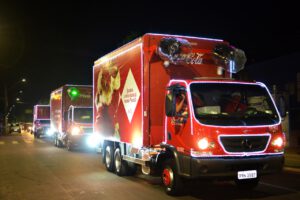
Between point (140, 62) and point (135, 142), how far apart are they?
77.2 inches

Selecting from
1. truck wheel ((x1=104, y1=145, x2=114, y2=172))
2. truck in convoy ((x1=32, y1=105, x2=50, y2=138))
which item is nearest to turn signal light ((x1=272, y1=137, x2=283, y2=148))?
truck wheel ((x1=104, y1=145, x2=114, y2=172))

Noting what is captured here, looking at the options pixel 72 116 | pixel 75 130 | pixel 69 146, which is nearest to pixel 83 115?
pixel 72 116

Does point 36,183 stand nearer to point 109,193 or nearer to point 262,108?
point 109,193

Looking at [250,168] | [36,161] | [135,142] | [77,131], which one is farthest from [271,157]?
[77,131]

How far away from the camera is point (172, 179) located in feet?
31.1

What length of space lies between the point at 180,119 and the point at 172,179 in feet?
4.25

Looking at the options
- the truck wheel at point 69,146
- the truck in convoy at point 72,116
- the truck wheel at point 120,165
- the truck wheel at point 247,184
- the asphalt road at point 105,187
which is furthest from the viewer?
the truck wheel at point 69,146

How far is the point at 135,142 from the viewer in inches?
444

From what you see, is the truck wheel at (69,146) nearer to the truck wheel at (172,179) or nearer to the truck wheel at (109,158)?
the truck wheel at (109,158)

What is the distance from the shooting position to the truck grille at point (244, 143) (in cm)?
869

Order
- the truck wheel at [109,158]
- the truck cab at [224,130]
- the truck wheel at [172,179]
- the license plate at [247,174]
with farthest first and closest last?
the truck wheel at [109,158], the truck wheel at [172,179], the license plate at [247,174], the truck cab at [224,130]

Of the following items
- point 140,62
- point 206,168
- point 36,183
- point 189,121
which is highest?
point 140,62

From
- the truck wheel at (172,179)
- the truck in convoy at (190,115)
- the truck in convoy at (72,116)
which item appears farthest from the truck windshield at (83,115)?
the truck wheel at (172,179)

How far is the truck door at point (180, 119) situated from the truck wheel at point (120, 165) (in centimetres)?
361
